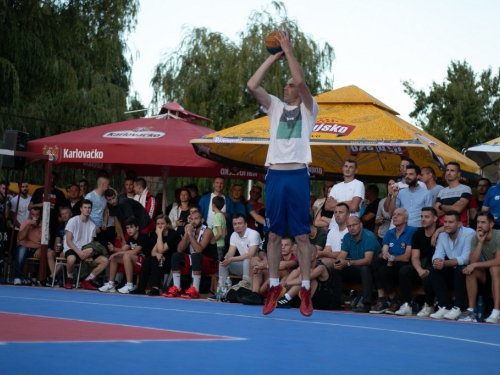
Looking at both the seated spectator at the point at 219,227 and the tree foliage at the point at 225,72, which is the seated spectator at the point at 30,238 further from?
the tree foliage at the point at 225,72

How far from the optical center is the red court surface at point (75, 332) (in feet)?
20.2

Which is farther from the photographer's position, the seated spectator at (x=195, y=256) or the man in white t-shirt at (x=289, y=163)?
the seated spectator at (x=195, y=256)

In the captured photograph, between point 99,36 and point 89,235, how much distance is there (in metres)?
11.8

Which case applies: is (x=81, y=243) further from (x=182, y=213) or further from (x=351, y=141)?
(x=351, y=141)

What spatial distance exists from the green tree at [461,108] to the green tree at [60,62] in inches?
795

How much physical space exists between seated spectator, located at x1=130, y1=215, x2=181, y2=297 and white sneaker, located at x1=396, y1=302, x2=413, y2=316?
438 centimetres

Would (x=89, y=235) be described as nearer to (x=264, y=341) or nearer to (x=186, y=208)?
(x=186, y=208)

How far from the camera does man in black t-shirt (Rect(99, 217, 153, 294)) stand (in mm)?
14789

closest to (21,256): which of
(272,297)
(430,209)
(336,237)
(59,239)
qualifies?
(59,239)

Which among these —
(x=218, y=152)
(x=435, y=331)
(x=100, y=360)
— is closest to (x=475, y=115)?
A: (x=218, y=152)

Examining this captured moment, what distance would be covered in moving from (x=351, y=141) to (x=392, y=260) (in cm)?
191

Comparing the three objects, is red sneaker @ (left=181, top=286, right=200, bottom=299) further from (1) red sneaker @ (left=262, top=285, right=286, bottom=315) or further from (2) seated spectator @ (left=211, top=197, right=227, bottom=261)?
(1) red sneaker @ (left=262, top=285, right=286, bottom=315)

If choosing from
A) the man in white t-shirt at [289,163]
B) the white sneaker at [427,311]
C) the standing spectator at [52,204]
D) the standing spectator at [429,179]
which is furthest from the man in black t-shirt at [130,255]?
the man in white t-shirt at [289,163]

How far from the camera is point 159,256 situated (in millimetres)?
14719
